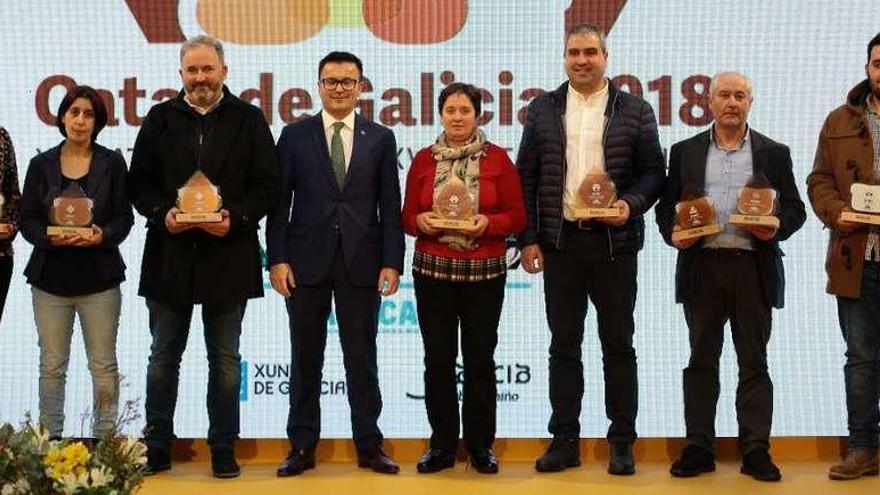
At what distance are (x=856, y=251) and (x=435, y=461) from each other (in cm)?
166

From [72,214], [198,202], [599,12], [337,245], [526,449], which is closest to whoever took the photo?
[198,202]

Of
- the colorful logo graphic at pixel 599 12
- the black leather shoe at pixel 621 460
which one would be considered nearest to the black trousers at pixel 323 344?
the black leather shoe at pixel 621 460

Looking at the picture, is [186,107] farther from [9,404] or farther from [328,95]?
[9,404]

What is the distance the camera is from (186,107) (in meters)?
4.49

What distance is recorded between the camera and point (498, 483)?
4492 mm

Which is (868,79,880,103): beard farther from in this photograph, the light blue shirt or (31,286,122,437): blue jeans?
(31,286,122,437): blue jeans

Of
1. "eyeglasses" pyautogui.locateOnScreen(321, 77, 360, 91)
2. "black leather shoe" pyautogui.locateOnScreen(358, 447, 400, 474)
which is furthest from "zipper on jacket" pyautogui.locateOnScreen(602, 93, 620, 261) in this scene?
"black leather shoe" pyautogui.locateOnScreen(358, 447, 400, 474)

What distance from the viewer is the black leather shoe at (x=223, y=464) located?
15.0 feet

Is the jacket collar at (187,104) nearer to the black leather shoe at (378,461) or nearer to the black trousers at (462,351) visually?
the black trousers at (462,351)

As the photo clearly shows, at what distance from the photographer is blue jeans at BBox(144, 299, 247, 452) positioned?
177 inches

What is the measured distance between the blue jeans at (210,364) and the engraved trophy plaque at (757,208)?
5.83 ft

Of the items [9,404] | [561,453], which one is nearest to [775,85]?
[561,453]

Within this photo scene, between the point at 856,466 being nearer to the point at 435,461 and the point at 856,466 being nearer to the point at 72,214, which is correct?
the point at 435,461

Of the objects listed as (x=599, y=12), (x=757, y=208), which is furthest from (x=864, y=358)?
(x=599, y=12)
